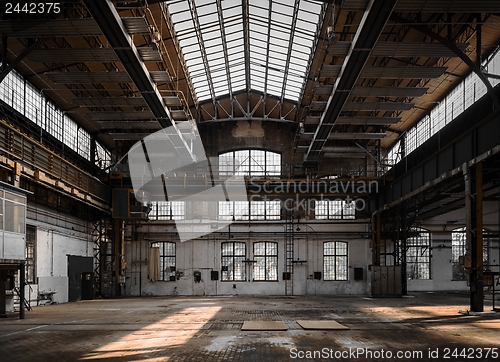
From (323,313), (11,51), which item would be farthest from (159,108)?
(323,313)

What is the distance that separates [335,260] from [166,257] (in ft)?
35.8

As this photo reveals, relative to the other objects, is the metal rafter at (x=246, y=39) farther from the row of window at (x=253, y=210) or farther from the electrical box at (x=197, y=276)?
the electrical box at (x=197, y=276)

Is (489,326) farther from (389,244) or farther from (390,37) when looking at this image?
(389,244)

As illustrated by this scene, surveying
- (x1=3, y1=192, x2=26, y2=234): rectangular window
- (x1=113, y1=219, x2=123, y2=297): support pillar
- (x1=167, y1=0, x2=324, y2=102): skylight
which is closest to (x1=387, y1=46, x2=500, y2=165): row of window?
(x1=167, y1=0, x2=324, y2=102): skylight

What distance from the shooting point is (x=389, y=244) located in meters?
35.0

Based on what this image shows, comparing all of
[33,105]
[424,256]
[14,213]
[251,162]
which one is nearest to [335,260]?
[424,256]

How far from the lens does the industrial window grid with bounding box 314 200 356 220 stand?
3625 cm

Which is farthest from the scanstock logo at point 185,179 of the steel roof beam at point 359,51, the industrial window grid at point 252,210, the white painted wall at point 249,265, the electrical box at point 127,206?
the steel roof beam at point 359,51

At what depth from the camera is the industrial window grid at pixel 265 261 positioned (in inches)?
1394

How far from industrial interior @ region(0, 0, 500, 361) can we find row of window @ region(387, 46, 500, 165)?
5.6 inches

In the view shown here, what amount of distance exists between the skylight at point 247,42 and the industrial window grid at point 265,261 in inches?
376

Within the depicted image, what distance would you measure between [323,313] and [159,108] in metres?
10.6

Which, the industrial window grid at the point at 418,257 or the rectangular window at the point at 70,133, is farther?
the industrial window grid at the point at 418,257

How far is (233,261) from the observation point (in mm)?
35594
